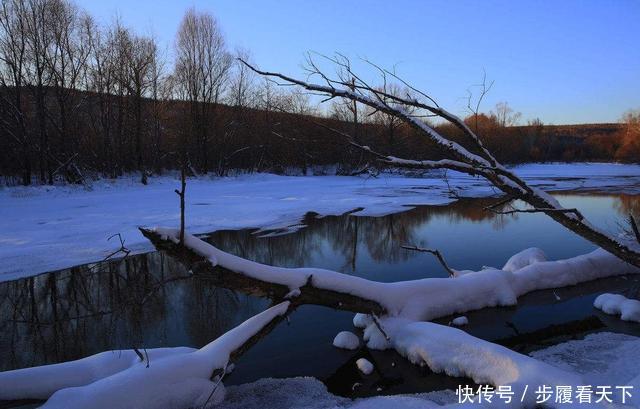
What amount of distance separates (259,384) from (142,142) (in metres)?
24.7

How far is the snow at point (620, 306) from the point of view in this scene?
5109mm

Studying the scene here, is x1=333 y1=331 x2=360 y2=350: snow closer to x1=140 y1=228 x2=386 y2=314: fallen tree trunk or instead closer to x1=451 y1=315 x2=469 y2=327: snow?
x1=140 y1=228 x2=386 y2=314: fallen tree trunk

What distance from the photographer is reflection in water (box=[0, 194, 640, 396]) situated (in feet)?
14.0

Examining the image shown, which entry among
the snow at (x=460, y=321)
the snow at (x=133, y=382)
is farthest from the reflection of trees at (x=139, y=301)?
the snow at (x=460, y=321)

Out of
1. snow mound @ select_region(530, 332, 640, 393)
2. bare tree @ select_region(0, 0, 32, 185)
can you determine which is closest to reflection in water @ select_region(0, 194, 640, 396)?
snow mound @ select_region(530, 332, 640, 393)

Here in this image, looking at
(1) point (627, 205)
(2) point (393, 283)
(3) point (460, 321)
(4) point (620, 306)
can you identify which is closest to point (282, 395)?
(2) point (393, 283)

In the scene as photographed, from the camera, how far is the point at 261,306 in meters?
5.80

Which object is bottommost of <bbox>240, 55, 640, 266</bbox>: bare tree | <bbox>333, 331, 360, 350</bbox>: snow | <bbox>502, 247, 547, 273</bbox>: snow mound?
<bbox>333, 331, 360, 350</bbox>: snow

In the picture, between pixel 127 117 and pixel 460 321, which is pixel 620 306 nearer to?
pixel 460 321

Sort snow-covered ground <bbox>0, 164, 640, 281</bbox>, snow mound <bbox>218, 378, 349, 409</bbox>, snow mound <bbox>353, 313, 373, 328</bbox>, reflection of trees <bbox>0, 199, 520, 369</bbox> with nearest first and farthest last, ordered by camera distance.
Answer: snow mound <bbox>218, 378, 349, 409</bbox>
reflection of trees <bbox>0, 199, 520, 369</bbox>
snow mound <bbox>353, 313, 373, 328</bbox>
snow-covered ground <bbox>0, 164, 640, 281</bbox>

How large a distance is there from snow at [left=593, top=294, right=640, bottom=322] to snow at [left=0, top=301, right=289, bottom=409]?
4.33 metres

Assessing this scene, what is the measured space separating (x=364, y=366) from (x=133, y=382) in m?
1.96

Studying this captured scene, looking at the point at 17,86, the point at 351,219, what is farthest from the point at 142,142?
the point at 351,219

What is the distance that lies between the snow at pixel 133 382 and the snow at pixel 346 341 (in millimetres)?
1207
